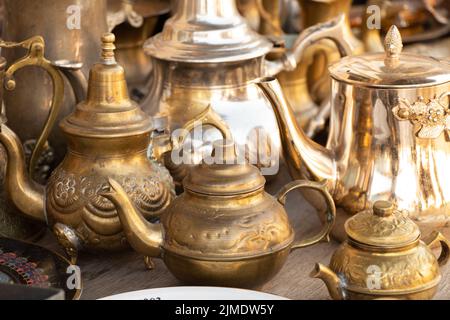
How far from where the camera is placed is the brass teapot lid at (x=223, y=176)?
3.00 ft

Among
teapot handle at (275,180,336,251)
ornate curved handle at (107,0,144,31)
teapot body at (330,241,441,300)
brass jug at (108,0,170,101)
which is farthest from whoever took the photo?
brass jug at (108,0,170,101)

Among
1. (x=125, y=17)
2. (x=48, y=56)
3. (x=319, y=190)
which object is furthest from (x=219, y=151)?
(x=125, y=17)

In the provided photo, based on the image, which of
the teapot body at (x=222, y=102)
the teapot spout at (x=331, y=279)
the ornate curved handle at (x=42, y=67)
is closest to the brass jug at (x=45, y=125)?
the ornate curved handle at (x=42, y=67)

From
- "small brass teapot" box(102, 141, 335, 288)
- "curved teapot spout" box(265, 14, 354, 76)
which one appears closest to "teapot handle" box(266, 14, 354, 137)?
"curved teapot spout" box(265, 14, 354, 76)

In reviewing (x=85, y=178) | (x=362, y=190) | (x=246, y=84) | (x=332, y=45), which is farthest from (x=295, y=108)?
(x=85, y=178)

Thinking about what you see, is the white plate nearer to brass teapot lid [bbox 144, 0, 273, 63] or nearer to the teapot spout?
the teapot spout

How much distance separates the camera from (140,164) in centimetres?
103

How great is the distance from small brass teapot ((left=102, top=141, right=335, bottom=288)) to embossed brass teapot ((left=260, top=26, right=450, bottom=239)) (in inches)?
5.8

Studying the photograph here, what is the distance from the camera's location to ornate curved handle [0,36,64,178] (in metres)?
1.03

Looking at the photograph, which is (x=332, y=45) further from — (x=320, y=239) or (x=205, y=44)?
(x=320, y=239)

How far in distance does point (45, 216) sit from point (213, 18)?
1.18 feet

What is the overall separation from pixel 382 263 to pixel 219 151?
20 centimetres

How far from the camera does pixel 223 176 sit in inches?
36.2

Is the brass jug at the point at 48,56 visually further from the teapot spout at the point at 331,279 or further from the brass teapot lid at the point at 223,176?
the teapot spout at the point at 331,279
